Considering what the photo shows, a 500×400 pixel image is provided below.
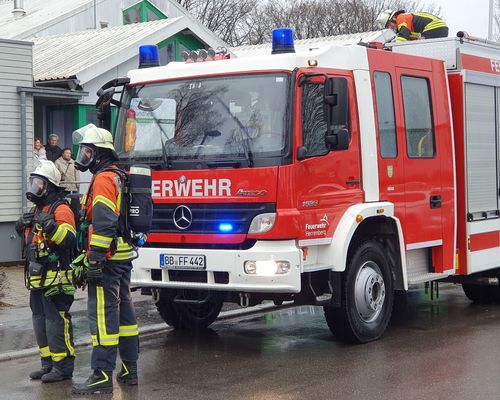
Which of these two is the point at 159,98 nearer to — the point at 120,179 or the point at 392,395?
the point at 120,179

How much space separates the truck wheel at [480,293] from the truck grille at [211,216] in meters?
4.61

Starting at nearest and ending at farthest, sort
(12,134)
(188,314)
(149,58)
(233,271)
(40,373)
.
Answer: (40,373) < (233,271) < (149,58) < (188,314) < (12,134)

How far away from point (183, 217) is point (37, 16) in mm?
22268

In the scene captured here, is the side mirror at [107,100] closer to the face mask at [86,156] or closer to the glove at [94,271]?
the face mask at [86,156]

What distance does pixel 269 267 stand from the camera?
8164 mm

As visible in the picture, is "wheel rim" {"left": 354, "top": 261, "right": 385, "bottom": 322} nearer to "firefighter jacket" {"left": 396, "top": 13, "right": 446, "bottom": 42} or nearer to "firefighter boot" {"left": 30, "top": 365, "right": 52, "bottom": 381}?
"firefighter boot" {"left": 30, "top": 365, "right": 52, "bottom": 381}

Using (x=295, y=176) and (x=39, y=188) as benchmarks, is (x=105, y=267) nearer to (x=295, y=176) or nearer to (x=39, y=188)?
(x=39, y=188)

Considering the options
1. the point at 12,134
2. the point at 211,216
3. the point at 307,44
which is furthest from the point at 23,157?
the point at 211,216

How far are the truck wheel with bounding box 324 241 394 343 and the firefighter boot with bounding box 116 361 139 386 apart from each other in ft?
6.89

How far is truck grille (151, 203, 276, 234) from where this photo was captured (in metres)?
8.29

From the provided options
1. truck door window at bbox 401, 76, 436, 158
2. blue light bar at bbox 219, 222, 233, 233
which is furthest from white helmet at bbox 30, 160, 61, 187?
truck door window at bbox 401, 76, 436, 158

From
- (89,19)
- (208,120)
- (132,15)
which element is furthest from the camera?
(132,15)

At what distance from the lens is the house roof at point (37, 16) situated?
27047 millimetres

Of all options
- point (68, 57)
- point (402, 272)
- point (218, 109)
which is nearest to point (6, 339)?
point (218, 109)
